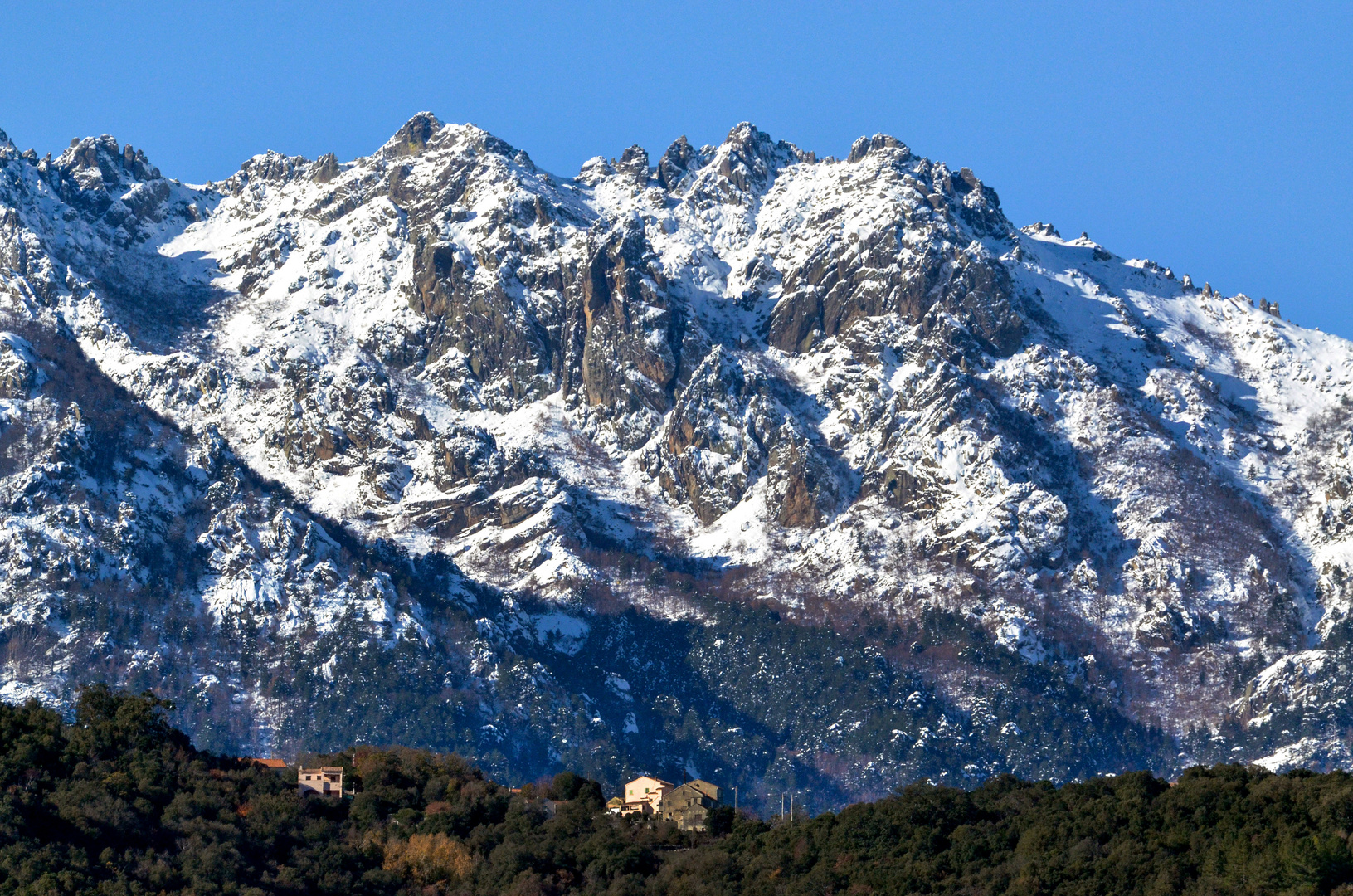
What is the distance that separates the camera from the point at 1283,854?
16488 cm

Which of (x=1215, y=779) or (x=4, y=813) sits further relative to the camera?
(x=1215, y=779)

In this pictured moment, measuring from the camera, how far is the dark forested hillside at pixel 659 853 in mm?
169875

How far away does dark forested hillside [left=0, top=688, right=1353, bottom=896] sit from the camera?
557 ft

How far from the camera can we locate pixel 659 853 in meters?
200

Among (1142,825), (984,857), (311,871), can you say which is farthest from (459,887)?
(1142,825)

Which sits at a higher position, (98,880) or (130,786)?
(130,786)

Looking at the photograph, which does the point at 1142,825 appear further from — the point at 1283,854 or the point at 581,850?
the point at 581,850

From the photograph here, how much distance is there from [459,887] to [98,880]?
93.2 feet

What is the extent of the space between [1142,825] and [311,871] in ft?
203

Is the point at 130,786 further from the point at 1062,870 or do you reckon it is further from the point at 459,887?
the point at 1062,870

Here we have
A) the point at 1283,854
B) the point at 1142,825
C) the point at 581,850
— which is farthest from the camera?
the point at 581,850

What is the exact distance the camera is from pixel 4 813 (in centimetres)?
17412

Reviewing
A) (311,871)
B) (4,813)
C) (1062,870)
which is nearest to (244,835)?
(311,871)

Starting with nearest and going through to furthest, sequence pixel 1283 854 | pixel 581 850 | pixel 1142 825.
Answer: pixel 1283 854 → pixel 1142 825 → pixel 581 850
